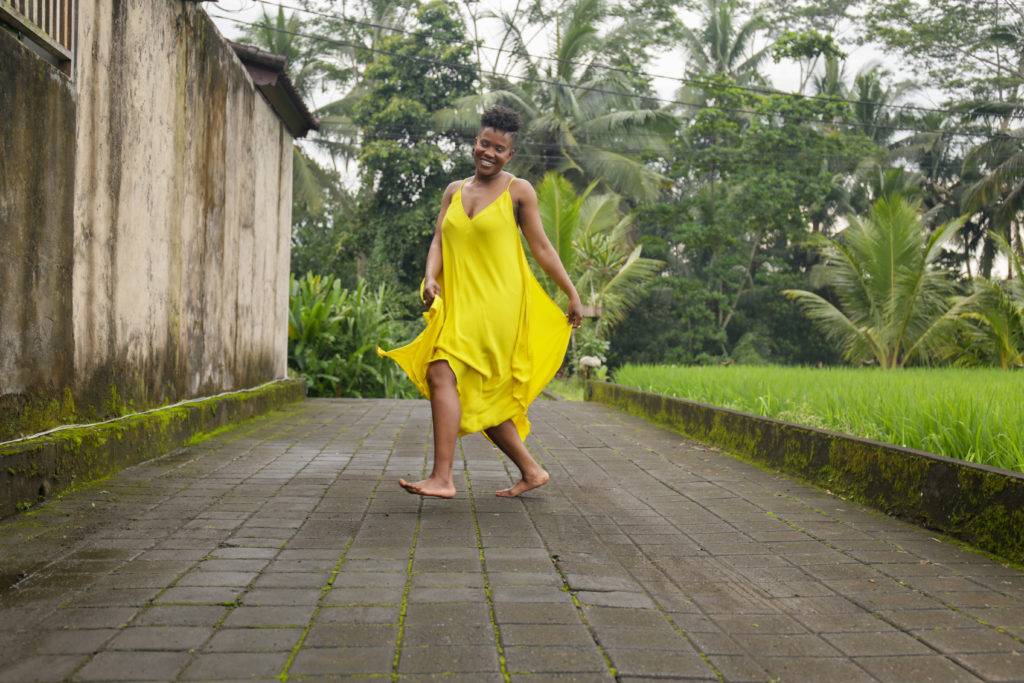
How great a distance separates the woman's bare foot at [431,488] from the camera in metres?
4.09

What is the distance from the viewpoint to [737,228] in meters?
27.5

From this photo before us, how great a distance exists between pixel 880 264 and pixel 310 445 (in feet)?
34.3

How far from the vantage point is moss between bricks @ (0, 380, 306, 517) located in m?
3.77

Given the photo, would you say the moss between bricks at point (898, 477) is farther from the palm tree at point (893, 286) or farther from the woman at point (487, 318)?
the palm tree at point (893, 286)

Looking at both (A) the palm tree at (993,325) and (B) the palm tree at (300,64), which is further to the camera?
(B) the palm tree at (300,64)

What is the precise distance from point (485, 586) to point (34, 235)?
2.81m

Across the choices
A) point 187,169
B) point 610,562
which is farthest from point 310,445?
point 610,562

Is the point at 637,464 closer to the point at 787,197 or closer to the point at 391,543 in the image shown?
the point at 391,543

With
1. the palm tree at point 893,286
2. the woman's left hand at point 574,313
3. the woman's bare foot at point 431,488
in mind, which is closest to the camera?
the woman's bare foot at point 431,488

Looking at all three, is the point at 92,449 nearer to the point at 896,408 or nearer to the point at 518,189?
the point at 518,189

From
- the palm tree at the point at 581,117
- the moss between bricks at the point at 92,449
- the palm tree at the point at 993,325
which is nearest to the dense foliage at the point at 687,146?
the palm tree at the point at 581,117

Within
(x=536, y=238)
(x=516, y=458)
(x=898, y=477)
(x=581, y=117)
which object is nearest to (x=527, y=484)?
(x=516, y=458)

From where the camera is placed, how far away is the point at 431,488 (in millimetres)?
4129

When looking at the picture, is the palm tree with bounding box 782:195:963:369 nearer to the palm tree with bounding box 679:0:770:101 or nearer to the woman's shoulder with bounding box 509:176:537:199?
the woman's shoulder with bounding box 509:176:537:199
